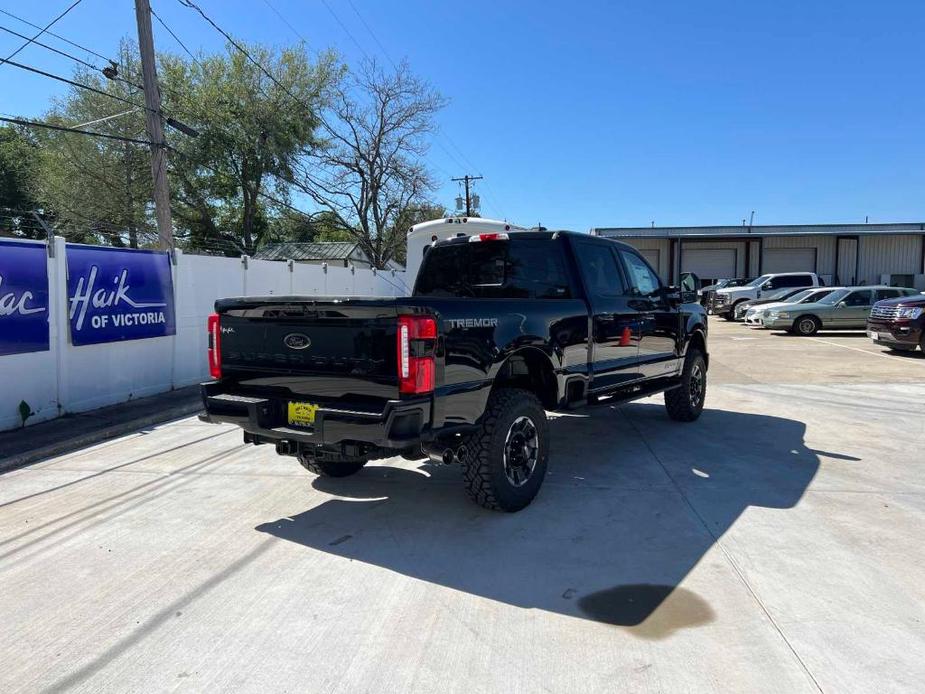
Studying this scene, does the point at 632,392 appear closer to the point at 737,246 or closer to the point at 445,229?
the point at 445,229

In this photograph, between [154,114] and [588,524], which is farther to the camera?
[154,114]

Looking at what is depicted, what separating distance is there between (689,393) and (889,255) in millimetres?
39887

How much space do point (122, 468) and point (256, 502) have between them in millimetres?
1930

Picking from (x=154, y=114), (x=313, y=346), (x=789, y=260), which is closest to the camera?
(x=313, y=346)

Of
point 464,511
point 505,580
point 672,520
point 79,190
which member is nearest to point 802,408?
point 672,520

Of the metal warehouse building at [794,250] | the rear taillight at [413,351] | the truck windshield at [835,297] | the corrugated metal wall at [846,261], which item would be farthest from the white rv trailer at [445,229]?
the corrugated metal wall at [846,261]

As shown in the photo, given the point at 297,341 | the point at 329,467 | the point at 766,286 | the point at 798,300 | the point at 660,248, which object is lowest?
the point at 329,467

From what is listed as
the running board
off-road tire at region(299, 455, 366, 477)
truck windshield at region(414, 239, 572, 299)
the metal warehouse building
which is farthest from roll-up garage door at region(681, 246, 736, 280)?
off-road tire at region(299, 455, 366, 477)

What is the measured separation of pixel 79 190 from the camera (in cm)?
3106

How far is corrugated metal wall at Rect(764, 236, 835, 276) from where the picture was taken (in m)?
39.3

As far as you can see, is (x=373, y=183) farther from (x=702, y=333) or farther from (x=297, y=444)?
(x=297, y=444)

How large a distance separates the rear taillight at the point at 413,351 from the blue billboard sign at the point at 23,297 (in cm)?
602

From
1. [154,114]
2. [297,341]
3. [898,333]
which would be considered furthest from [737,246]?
[297,341]

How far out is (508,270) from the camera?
580cm
